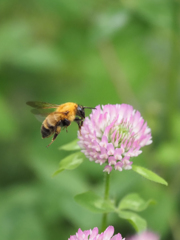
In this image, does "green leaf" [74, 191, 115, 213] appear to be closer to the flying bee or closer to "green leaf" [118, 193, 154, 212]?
"green leaf" [118, 193, 154, 212]

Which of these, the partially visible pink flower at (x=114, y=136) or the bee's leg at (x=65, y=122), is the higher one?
the bee's leg at (x=65, y=122)

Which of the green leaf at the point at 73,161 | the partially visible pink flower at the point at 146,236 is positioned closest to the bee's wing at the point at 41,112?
the green leaf at the point at 73,161

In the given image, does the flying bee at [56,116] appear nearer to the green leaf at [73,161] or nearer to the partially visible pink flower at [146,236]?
the green leaf at [73,161]

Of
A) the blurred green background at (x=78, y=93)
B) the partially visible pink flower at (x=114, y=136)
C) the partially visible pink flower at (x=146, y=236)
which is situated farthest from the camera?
the blurred green background at (x=78, y=93)

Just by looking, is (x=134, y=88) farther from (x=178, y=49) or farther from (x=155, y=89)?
(x=178, y=49)

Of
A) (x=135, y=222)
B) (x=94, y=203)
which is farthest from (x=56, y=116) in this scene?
(x=135, y=222)

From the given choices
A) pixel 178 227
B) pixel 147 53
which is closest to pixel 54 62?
pixel 147 53
